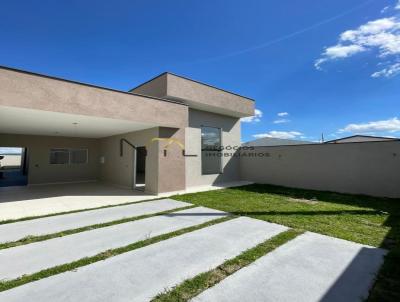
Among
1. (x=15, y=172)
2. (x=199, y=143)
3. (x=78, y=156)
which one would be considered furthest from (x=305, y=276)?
(x=15, y=172)

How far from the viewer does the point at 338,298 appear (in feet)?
8.46

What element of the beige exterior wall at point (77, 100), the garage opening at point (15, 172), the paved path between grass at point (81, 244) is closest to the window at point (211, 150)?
the beige exterior wall at point (77, 100)

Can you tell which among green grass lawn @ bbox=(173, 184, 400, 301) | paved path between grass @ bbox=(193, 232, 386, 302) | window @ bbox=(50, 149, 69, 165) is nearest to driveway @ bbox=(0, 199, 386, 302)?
paved path between grass @ bbox=(193, 232, 386, 302)

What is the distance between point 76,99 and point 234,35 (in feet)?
27.3

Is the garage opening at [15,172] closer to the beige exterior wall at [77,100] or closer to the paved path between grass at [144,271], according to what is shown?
the beige exterior wall at [77,100]

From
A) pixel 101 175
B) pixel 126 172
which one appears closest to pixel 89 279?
pixel 126 172

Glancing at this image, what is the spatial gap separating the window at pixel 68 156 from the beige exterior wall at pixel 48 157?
21 cm

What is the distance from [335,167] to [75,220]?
37.8ft

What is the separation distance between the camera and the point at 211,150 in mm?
13430

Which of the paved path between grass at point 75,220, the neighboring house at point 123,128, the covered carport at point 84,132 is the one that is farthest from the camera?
the neighboring house at point 123,128

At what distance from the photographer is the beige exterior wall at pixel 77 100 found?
5.97m

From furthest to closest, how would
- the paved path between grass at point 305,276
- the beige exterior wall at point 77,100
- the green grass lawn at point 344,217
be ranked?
the beige exterior wall at point 77,100 < the green grass lawn at point 344,217 < the paved path between grass at point 305,276

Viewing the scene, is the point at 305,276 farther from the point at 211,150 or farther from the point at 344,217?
the point at 211,150

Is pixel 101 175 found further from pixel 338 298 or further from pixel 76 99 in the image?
pixel 338 298
